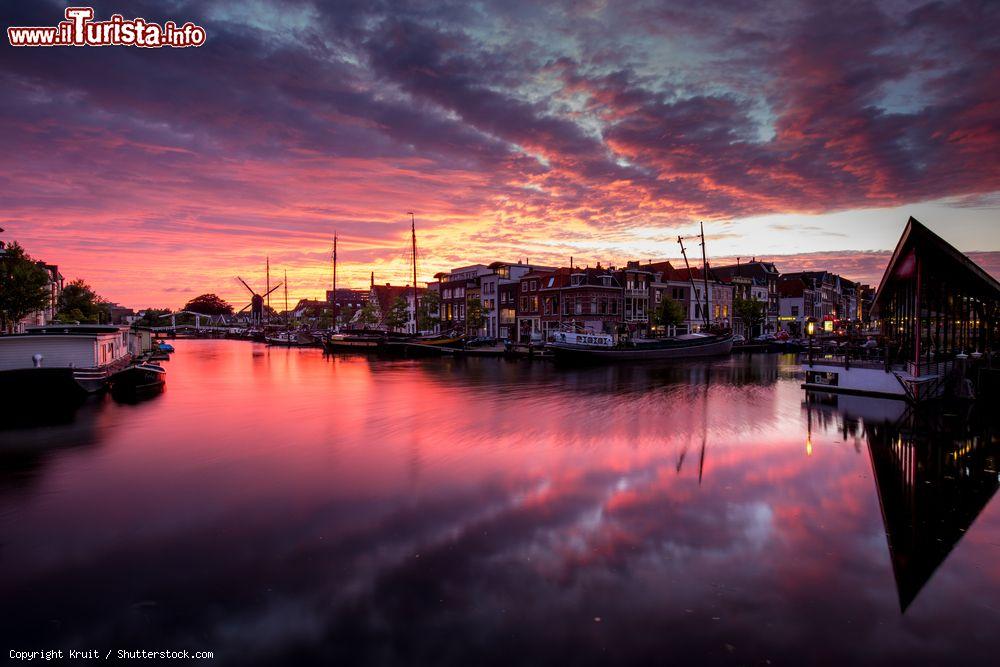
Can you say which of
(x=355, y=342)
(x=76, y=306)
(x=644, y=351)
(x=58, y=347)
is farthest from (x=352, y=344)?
(x=58, y=347)

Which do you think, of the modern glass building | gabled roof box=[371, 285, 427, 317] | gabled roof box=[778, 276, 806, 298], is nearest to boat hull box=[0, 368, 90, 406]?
the modern glass building

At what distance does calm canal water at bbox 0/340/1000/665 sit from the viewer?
6.59 m

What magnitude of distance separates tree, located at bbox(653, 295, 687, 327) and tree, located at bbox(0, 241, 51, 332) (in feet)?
225

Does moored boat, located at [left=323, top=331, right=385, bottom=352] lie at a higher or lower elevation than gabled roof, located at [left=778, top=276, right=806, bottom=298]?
lower

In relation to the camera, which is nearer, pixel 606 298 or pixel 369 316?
pixel 606 298

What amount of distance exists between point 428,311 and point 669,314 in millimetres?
39445

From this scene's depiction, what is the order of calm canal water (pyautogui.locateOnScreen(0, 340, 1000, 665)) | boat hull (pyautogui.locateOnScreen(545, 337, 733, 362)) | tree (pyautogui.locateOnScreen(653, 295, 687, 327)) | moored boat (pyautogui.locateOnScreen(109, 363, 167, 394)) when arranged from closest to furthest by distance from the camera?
calm canal water (pyautogui.locateOnScreen(0, 340, 1000, 665))
moored boat (pyautogui.locateOnScreen(109, 363, 167, 394))
boat hull (pyautogui.locateOnScreen(545, 337, 733, 362))
tree (pyautogui.locateOnScreen(653, 295, 687, 327))

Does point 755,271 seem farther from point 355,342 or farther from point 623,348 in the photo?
point 355,342

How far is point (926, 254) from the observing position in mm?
23141

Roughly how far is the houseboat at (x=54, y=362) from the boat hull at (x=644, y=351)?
117ft

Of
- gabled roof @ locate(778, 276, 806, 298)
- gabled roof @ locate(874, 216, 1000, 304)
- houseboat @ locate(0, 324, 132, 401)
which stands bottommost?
houseboat @ locate(0, 324, 132, 401)

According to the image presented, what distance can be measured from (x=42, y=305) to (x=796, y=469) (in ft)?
196

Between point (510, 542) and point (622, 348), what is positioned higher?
point (622, 348)

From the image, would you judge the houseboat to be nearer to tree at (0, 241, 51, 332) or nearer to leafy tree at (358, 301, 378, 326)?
tree at (0, 241, 51, 332)
